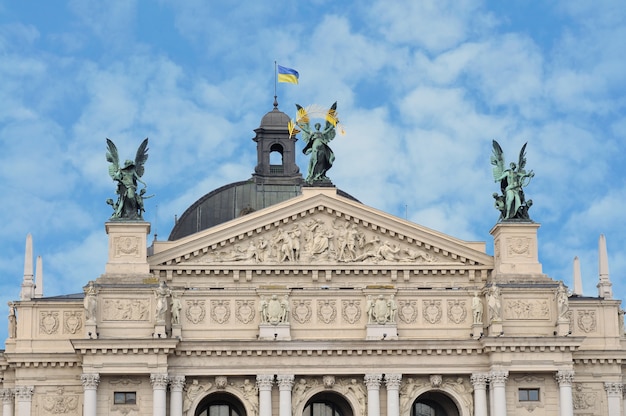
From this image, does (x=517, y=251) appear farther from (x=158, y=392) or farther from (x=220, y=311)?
(x=158, y=392)

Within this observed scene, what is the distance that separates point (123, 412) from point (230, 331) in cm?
653

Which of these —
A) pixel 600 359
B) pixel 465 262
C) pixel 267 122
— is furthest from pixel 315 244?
pixel 267 122

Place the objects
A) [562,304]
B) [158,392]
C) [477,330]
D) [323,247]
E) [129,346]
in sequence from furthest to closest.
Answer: [323,247], [477,330], [562,304], [129,346], [158,392]

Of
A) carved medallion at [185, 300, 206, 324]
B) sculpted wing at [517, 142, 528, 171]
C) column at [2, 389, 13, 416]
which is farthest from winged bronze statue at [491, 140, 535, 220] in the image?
column at [2, 389, 13, 416]

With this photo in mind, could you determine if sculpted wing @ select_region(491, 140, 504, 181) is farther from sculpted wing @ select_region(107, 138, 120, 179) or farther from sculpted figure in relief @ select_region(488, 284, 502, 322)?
sculpted wing @ select_region(107, 138, 120, 179)


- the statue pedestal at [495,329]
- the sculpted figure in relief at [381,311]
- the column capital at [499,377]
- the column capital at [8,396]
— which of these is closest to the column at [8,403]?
the column capital at [8,396]

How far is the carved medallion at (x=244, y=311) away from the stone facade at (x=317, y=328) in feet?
0.30

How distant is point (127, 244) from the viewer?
281 feet

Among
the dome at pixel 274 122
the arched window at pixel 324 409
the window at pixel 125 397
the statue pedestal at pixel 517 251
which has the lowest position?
the arched window at pixel 324 409

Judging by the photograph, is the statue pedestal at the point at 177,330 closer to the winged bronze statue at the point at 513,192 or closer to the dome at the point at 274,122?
the winged bronze statue at the point at 513,192

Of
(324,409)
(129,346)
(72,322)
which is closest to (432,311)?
(324,409)

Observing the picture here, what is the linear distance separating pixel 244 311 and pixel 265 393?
4224 millimetres

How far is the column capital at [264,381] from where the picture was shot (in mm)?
83500

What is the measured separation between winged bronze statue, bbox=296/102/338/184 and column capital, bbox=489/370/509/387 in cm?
1301
